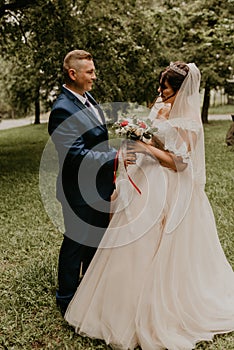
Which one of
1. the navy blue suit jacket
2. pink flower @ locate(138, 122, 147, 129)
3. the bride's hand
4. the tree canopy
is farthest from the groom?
the tree canopy

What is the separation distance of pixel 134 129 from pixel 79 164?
0.49m

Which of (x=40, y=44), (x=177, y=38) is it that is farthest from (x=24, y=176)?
(x=177, y=38)

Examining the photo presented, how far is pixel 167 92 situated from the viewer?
3.51 m

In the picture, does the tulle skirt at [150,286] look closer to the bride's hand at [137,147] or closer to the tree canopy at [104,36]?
the bride's hand at [137,147]

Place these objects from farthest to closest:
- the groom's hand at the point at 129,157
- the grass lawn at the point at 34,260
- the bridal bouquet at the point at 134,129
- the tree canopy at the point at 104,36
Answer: the tree canopy at the point at 104,36
the grass lawn at the point at 34,260
the groom's hand at the point at 129,157
the bridal bouquet at the point at 134,129

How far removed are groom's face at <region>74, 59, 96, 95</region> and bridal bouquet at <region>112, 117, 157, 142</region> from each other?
0.42 m

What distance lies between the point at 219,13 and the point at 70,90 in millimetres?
17135

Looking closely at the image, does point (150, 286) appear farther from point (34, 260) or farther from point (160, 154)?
point (34, 260)

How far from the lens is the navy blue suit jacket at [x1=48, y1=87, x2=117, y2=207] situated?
3.34 metres

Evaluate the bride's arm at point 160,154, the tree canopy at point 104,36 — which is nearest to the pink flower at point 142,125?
the bride's arm at point 160,154

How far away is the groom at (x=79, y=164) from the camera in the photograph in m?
3.37

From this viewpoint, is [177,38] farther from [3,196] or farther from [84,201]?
[84,201]

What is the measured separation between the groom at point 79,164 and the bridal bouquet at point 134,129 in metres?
0.18

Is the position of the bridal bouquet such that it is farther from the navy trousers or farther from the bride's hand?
the navy trousers
